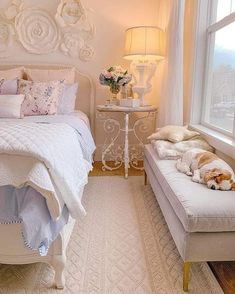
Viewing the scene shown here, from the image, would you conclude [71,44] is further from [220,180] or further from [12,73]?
[220,180]

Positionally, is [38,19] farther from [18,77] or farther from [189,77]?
[189,77]

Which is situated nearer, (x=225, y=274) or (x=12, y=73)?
(x=225, y=274)

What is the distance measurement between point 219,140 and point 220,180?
2.15 ft

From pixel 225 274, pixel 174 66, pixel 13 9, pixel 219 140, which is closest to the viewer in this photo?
pixel 225 274

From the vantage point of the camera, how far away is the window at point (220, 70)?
7.58 ft

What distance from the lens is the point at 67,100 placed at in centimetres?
314

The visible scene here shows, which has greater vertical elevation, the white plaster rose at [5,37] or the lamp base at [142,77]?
the white plaster rose at [5,37]

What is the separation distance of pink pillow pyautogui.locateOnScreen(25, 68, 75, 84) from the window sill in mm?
1589

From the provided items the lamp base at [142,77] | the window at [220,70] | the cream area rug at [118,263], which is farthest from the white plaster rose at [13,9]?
the cream area rug at [118,263]

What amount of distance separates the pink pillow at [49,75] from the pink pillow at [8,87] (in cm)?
32

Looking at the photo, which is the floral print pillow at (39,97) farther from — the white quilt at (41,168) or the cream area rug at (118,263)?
the white quilt at (41,168)

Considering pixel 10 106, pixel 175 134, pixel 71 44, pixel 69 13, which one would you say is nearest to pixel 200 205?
pixel 175 134

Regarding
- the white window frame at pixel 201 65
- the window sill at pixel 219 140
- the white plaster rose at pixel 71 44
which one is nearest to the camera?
the window sill at pixel 219 140

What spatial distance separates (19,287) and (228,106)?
1.99 m
